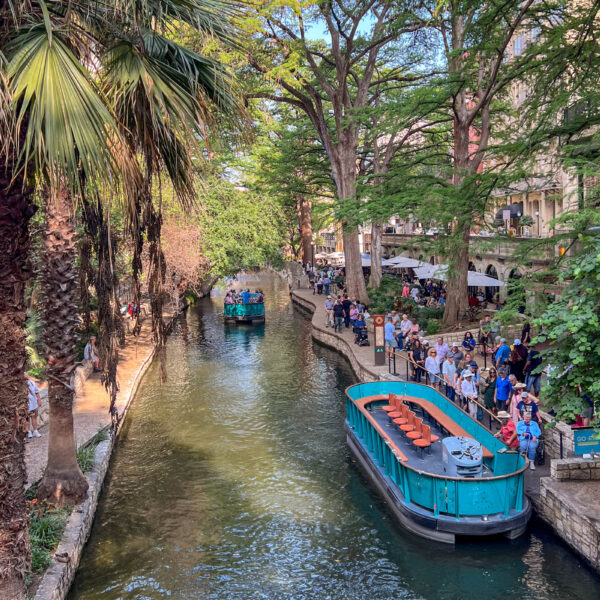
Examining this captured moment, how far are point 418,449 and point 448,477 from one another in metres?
3.06

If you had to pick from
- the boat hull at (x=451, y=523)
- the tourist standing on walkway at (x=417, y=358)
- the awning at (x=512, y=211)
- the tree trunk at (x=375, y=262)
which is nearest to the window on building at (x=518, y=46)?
the awning at (x=512, y=211)

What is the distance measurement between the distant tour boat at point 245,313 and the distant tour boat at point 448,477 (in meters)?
22.2

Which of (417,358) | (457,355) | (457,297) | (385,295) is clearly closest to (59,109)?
(457,355)

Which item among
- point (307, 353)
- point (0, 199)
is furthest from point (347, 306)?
point (0, 199)

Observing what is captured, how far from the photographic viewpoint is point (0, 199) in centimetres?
655

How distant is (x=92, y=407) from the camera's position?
1812cm

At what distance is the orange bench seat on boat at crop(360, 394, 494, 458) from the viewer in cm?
1387

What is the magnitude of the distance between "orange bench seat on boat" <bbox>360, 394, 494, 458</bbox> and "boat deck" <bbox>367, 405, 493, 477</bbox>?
29 centimetres

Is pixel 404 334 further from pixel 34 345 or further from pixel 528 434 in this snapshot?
pixel 34 345

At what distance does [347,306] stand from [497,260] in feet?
37.5

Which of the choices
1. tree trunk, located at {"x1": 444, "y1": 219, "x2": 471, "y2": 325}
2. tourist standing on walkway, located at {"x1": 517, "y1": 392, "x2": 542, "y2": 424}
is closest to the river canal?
tourist standing on walkway, located at {"x1": 517, "y1": 392, "x2": 542, "y2": 424}

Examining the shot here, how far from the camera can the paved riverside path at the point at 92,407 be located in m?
13.7

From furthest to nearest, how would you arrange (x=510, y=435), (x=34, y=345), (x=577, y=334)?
(x=34, y=345), (x=510, y=435), (x=577, y=334)

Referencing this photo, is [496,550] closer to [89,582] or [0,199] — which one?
[89,582]
